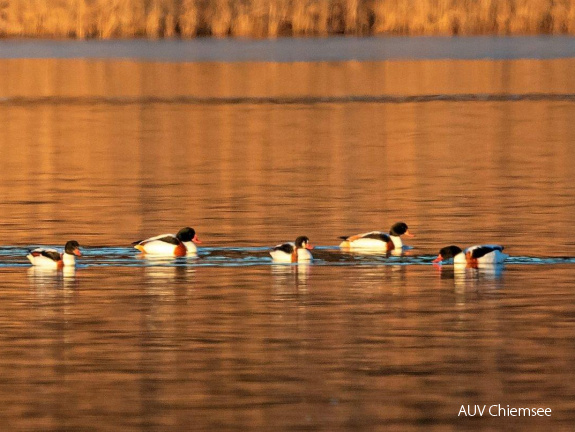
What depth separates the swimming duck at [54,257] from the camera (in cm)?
1388

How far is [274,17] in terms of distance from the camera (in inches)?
1759

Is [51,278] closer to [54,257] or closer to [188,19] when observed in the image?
[54,257]

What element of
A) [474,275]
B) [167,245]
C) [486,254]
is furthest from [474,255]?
[167,245]

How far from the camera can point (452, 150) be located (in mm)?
24922

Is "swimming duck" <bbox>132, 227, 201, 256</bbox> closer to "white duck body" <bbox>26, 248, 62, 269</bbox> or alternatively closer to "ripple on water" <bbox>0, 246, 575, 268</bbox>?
"ripple on water" <bbox>0, 246, 575, 268</bbox>

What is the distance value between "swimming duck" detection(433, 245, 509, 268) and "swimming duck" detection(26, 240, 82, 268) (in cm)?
302

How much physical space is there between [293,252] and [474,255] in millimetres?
1497

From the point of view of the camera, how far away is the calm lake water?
9.52 m

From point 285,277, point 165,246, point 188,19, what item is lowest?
point 285,277

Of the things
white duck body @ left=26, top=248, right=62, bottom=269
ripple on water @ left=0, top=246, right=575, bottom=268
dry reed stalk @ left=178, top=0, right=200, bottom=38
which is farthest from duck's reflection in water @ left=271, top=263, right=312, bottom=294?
dry reed stalk @ left=178, top=0, right=200, bottom=38

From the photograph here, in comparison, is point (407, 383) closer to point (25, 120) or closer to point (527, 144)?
point (527, 144)

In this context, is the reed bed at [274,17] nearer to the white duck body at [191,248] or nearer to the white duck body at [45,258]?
the white duck body at [191,248]

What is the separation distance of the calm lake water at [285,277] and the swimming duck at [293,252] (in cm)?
11

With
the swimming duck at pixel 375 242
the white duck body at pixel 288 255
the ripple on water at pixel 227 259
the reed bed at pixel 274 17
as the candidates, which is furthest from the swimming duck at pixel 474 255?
the reed bed at pixel 274 17
